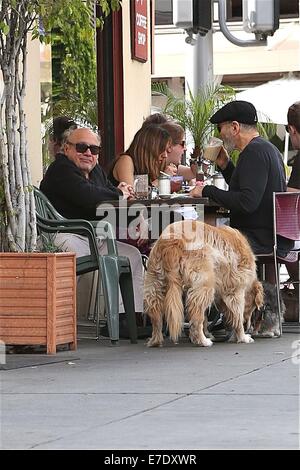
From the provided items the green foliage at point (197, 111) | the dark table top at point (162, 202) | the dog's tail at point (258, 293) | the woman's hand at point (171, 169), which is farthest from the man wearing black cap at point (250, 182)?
the green foliage at point (197, 111)

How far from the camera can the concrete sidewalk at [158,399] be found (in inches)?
185

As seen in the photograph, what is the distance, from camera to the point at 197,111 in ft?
40.6

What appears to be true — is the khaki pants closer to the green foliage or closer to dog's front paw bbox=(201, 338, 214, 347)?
dog's front paw bbox=(201, 338, 214, 347)

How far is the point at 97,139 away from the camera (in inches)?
375

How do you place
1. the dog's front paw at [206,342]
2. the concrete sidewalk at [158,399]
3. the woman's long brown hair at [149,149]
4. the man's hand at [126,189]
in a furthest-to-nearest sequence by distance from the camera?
the woman's long brown hair at [149,149] → the man's hand at [126,189] → the dog's front paw at [206,342] → the concrete sidewalk at [158,399]

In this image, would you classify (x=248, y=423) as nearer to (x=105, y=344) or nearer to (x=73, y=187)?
(x=105, y=344)

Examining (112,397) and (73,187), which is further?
(73,187)

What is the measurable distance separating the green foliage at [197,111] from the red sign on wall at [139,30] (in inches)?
22.4

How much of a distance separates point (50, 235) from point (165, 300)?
1.05 meters

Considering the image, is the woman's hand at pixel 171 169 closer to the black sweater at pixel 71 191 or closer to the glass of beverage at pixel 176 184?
the glass of beverage at pixel 176 184

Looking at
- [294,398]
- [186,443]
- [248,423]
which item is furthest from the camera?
[294,398]

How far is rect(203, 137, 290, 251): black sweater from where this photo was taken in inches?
349

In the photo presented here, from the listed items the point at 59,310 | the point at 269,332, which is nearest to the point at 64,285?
the point at 59,310

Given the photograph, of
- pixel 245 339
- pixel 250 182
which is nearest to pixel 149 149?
pixel 250 182
